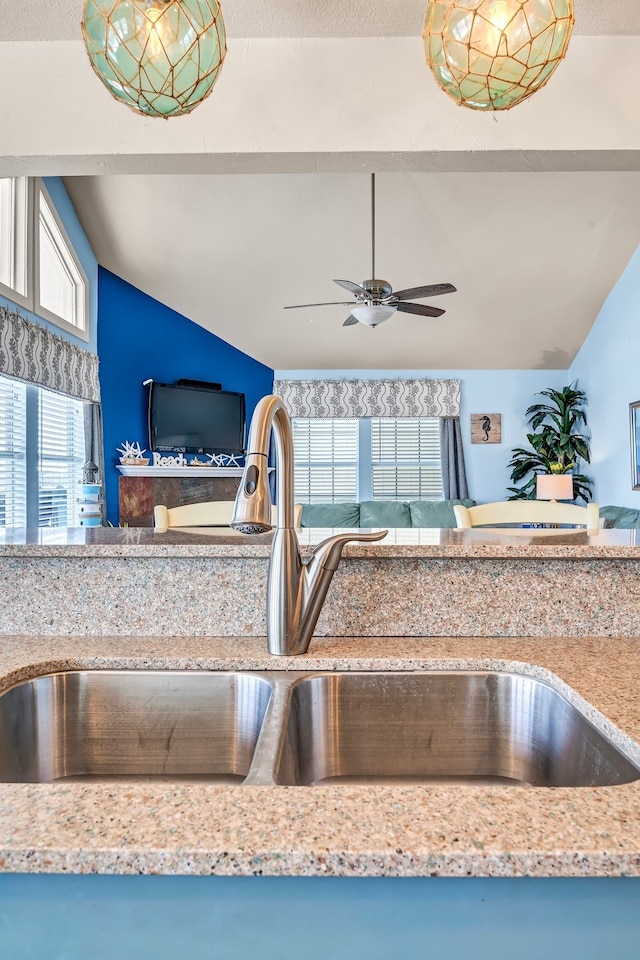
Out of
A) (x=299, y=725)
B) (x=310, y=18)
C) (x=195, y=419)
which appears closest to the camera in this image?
(x=299, y=725)

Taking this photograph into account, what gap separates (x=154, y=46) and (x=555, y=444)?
19.2 ft

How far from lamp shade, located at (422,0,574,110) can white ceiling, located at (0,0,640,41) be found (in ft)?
1.90

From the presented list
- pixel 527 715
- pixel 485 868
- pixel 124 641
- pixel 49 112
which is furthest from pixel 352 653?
pixel 49 112

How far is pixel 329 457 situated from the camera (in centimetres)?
687

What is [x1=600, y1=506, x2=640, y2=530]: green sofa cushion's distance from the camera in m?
4.32

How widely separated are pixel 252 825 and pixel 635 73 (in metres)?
1.89

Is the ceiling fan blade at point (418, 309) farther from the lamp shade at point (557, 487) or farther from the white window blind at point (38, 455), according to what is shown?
the white window blind at point (38, 455)

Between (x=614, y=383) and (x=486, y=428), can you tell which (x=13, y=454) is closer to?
(x=486, y=428)

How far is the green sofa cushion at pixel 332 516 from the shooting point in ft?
19.0

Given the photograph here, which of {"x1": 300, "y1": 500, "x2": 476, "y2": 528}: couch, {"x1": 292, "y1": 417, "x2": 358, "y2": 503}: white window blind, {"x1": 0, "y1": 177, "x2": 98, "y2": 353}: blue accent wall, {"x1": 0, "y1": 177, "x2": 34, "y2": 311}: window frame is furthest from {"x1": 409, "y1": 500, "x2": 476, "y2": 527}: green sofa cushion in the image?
{"x1": 0, "y1": 177, "x2": 34, "y2": 311}: window frame

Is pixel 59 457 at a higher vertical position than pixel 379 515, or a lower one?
higher

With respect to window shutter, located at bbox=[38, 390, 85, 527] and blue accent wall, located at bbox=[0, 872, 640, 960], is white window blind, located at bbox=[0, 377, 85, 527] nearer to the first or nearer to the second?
window shutter, located at bbox=[38, 390, 85, 527]

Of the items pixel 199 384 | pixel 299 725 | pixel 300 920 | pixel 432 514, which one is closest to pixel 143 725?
pixel 299 725

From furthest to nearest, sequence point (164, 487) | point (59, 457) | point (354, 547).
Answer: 1. point (164, 487)
2. point (59, 457)
3. point (354, 547)
